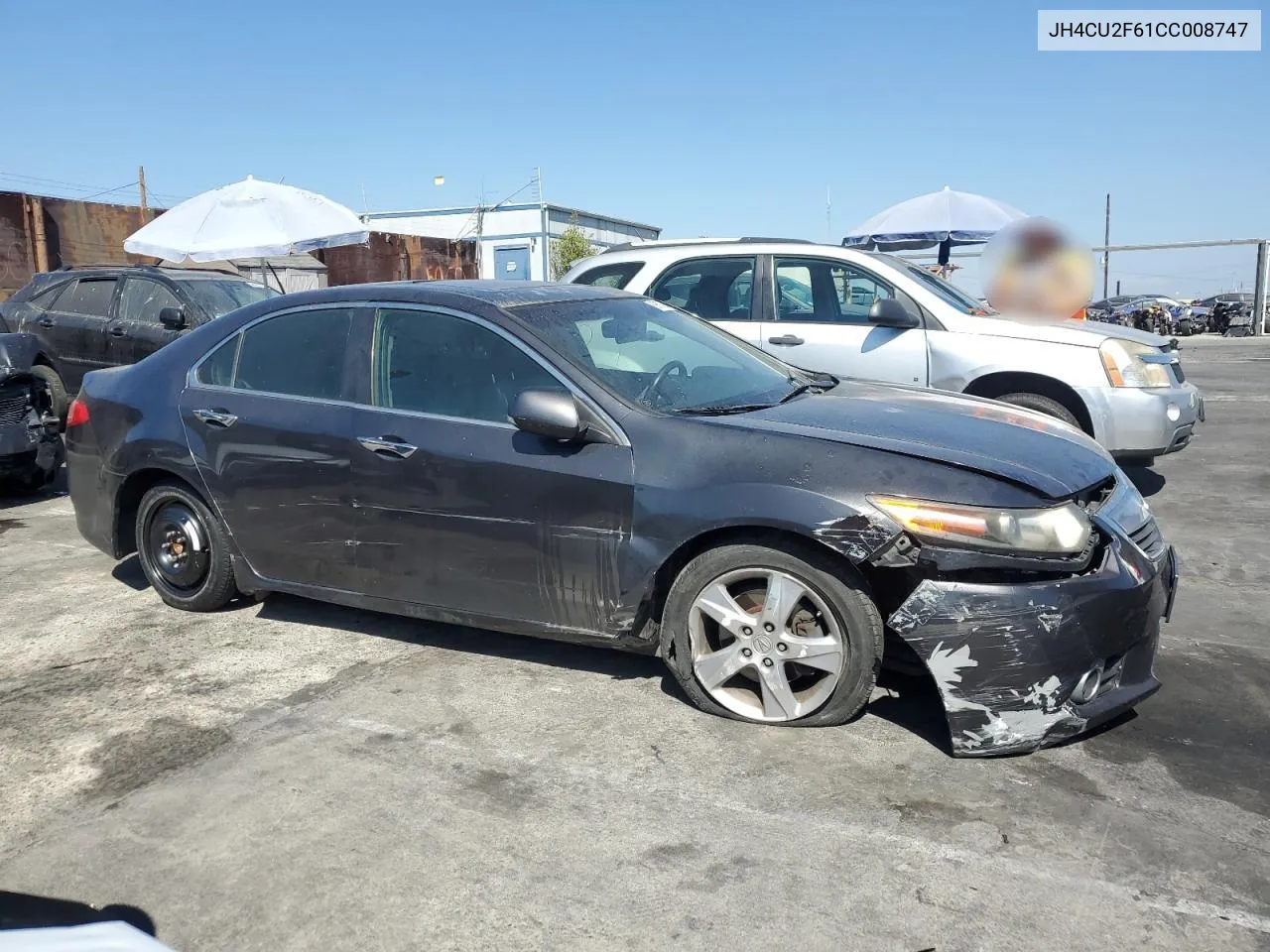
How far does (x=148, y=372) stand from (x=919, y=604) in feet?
12.0

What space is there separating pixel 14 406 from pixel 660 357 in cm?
533

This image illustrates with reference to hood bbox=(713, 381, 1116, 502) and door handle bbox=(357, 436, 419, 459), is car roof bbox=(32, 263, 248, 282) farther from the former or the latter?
hood bbox=(713, 381, 1116, 502)

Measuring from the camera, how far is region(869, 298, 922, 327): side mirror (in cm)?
675

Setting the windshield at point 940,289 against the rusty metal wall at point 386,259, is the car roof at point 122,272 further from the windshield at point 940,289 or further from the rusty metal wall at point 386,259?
the rusty metal wall at point 386,259

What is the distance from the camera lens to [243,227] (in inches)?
516

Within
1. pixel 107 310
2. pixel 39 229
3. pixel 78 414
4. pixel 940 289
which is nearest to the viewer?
pixel 78 414

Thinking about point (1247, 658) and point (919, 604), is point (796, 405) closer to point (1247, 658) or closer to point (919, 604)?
point (919, 604)

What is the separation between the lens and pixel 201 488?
4676mm

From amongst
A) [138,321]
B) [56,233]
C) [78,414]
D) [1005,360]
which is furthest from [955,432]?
[56,233]

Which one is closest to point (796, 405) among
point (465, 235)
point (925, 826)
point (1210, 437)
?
point (925, 826)

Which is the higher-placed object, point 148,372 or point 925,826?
point 148,372

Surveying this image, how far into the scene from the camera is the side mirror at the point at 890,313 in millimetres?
6750

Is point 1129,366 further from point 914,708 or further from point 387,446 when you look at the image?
point 387,446

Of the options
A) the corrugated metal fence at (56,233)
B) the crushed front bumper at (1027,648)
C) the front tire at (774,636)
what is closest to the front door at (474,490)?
the front tire at (774,636)
